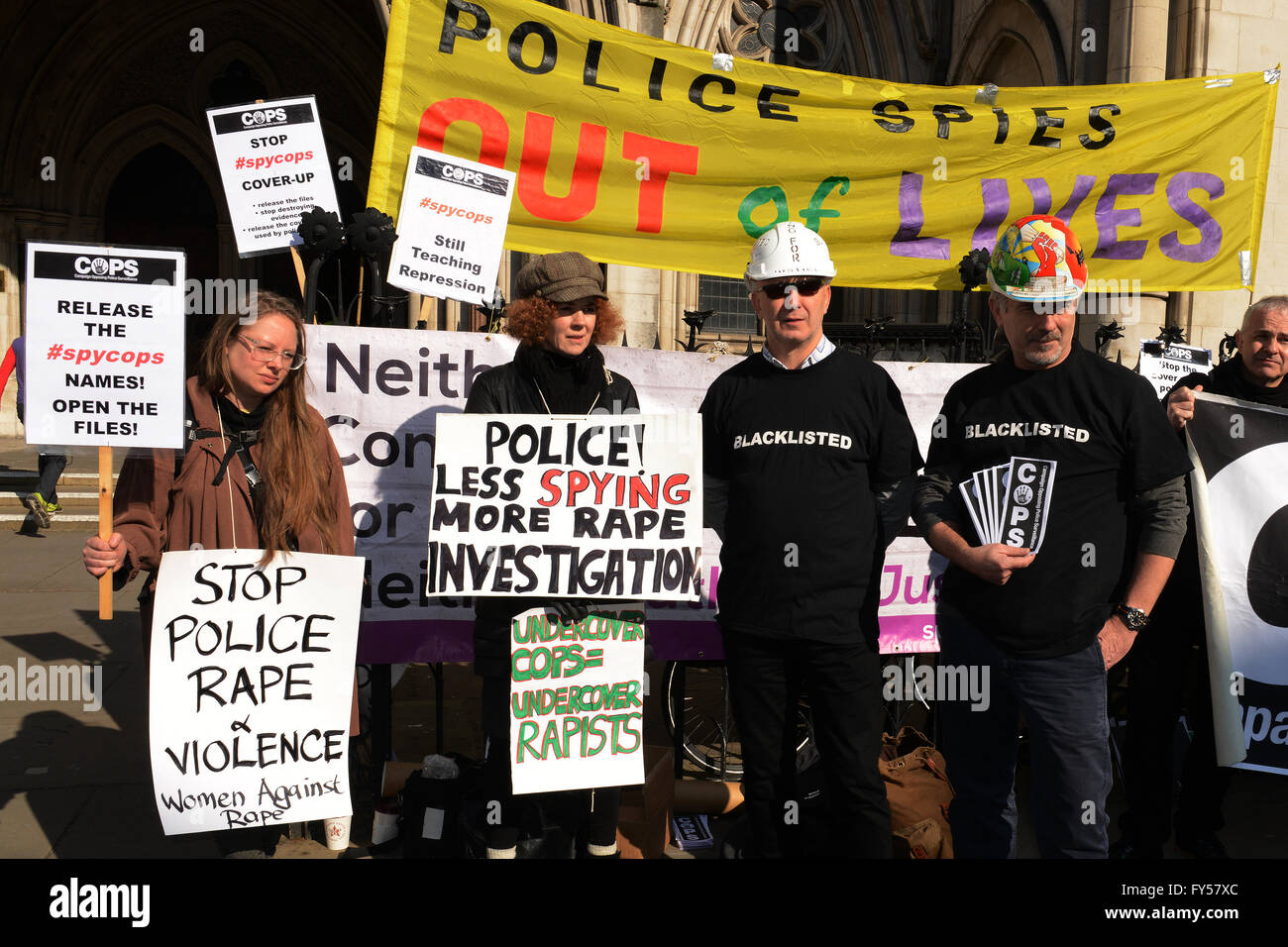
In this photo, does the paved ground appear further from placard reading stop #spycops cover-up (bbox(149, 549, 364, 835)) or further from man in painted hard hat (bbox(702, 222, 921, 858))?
man in painted hard hat (bbox(702, 222, 921, 858))

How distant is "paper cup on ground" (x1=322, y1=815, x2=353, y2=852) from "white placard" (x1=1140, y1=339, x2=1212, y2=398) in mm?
4692

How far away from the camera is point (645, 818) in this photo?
151 inches

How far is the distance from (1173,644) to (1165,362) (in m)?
2.52

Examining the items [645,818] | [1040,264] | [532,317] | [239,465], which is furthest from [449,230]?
[645,818]

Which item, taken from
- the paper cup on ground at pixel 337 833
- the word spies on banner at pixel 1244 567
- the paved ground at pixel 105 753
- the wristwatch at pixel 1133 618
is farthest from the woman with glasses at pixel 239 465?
the word spies on banner at pixel 1244 567

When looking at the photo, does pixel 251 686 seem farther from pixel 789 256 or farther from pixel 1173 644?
pixel 1173 644

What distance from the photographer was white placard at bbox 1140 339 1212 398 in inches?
230

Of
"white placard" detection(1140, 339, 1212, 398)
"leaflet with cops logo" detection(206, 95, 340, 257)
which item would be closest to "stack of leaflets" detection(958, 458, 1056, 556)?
"leaflet with cops logo" detection(206, 95, 340, 257)

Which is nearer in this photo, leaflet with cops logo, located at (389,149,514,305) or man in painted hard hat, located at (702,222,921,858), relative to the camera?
man in painted hard hat, located at (702,222,921,858)

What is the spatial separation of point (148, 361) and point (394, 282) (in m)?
1.02

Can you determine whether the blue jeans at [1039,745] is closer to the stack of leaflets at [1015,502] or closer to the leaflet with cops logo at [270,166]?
the stack of leaflets at [1015,502]

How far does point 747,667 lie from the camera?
125 inches

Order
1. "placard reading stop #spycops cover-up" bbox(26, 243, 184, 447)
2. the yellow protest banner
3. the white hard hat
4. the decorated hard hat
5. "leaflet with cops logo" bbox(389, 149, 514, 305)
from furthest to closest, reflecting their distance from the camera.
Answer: the yellow protest banner
"leaflet with cops logo" bbox(389, 149, 514, 305)
"placard reading stop #spycops cover-up" bbox(26, 243, 184, 447)
the white hard hat
the decorated hard hat

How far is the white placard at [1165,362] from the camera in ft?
19.2
